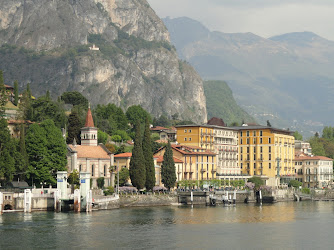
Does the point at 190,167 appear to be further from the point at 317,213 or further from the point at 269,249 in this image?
the point at 269,249

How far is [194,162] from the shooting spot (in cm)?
18425

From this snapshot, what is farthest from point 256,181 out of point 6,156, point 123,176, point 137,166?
point 6,156

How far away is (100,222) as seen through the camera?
10338 cm

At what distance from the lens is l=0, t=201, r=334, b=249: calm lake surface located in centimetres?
8506

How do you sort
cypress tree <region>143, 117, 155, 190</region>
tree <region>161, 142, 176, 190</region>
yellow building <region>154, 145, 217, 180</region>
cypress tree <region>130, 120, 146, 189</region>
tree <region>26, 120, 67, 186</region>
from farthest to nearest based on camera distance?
yellow building <region>154, 145, 217, 180</region>
tree <region>161, 142, 176, 190</region>
cypress tree <region>143, 117, 155, 190</region>
cypress tree <region>130, 120, 146, 189</region>
tree <region>26, 120, 67, 186</region>

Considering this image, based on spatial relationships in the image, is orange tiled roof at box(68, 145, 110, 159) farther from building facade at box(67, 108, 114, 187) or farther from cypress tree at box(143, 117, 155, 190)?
cypress tree at box(143, 117, 155, 190)

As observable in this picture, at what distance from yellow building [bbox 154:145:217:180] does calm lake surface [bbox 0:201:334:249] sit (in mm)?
52884

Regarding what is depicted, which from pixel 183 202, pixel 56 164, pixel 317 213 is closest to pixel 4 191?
pixel 56 164

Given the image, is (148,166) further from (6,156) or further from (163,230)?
(163,230)

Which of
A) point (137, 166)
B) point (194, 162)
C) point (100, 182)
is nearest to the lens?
point (137, 166)

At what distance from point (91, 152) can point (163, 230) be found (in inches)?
2325

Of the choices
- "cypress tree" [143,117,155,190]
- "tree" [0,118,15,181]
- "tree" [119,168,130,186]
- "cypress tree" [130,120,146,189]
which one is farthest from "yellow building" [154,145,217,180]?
"tree" [0,118,15,181]

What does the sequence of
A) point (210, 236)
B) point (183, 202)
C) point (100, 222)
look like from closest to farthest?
point (210, 236) < point (100, 222) < point (183, 202)

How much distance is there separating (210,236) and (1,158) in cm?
4376
